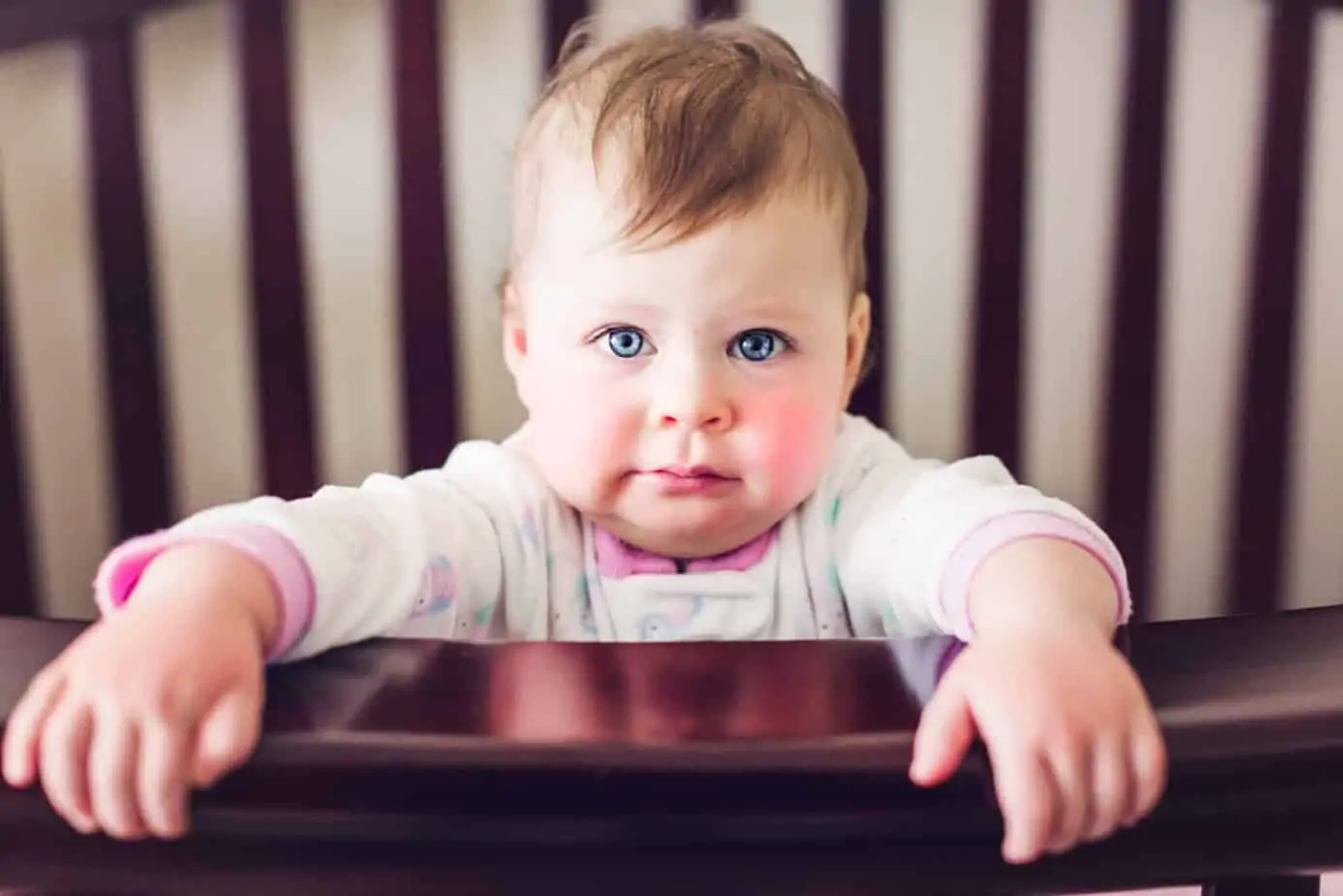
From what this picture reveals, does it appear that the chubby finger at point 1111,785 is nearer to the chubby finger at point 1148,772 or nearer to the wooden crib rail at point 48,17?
the chubby finger at point 1148,772

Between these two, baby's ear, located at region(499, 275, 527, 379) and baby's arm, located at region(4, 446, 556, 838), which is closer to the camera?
baby's arm, located at region(4, 446, 556, 838)

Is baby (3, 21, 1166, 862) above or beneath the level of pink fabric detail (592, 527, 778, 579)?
above

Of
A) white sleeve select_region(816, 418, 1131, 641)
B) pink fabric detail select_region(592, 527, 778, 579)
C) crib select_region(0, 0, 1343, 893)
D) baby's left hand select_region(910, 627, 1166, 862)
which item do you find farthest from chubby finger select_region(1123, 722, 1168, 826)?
crib select_region(0, 0, 1343, 893)

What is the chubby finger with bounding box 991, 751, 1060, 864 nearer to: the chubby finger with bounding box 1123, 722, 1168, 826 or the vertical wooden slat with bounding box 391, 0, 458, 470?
the chubby finger with bounding box 1123, 722, 1168, 826

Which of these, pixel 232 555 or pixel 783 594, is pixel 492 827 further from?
Result: pixel 783 594

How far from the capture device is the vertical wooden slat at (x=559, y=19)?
85cm

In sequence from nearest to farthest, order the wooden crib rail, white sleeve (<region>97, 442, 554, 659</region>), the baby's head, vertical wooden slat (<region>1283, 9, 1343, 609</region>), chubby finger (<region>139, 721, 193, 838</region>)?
chubby finger (<region>139, 721, 193, 838</region>), white sleeve (<region>97, 442, 554, 659</region>), the baby's head, the wooden crib rail, vertical wooden slat (<region>1283, 9, 1343, 609</region>)

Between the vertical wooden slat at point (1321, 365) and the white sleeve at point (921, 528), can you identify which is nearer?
the white sleeve at point (921, 528)

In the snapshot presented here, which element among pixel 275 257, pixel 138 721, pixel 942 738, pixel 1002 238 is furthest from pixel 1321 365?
pixel 138 721

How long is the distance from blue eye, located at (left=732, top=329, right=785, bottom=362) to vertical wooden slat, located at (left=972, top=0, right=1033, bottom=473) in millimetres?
310

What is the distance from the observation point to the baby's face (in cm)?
60

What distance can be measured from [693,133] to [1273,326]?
1.55 feet

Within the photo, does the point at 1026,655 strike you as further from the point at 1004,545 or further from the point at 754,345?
the point at 754,345

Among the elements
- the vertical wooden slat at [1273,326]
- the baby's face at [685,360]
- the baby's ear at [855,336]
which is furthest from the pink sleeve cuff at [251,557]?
the vertical wooden slat at [1273,326]
